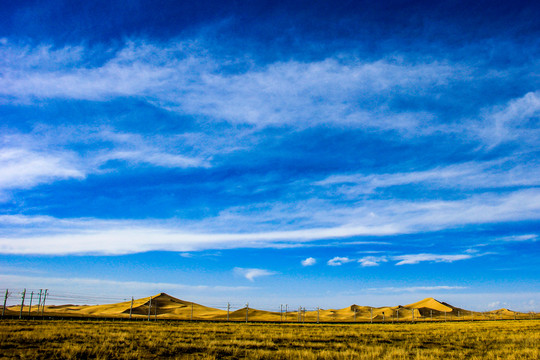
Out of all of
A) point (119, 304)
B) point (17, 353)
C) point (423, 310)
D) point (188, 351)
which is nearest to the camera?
point (17, 353)

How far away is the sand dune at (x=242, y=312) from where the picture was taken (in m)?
88.2

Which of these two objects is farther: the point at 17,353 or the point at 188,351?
the point at 188,351

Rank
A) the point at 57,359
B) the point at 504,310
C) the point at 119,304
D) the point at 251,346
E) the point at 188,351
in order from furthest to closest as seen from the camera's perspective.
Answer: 1. the point at 504,310
2. the point at 119,304
3. the point at 251,346
4. the point at 188,351
5. the point at 57,359

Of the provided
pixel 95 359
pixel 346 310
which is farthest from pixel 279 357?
pixel 346 310

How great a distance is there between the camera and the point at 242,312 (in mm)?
98750

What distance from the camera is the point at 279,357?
15.3 meters

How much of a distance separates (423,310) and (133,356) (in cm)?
12702

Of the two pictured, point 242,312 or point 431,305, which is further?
point 431,305

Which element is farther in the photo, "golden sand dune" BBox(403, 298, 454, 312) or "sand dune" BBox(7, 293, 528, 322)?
"golden sand dune" BBox(403, 298, 454, 312)

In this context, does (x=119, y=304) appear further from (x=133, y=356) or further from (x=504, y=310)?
(x=504, y=310)

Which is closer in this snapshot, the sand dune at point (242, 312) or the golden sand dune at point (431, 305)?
the sand dune at point (242, 312)

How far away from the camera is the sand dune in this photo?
289 feet

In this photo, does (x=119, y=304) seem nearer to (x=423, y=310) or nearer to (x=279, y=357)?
(x=423, y=310)

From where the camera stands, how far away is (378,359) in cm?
1510
